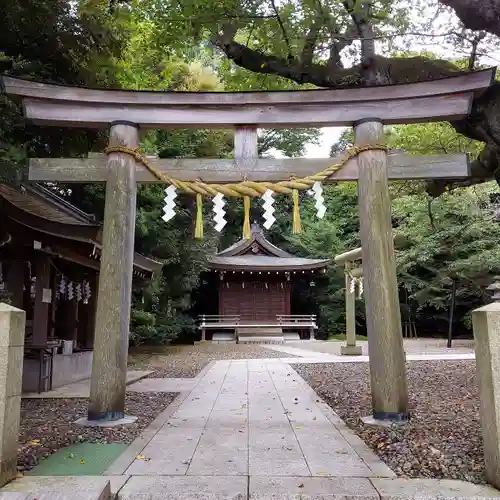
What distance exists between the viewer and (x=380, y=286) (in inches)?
195

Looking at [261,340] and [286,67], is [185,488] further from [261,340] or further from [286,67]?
[261,340]

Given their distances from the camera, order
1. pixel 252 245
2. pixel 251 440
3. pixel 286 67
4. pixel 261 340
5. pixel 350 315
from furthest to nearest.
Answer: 1. pixel 252 245
2. pixel 261 340
3. pixel 350 315
4. pixel 286 67
5. pixel 251 440

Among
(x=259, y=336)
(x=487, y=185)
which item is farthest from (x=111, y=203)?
(x=259, y=336)

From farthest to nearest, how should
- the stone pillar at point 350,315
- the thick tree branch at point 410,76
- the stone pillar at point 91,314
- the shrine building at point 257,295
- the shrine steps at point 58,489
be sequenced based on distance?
the shrine building at point 257,295
the stone pillar at point 350,315
the stone pillar at point 91,314
the thick tree branch at point 410,76
the shrine steps at point 58,489

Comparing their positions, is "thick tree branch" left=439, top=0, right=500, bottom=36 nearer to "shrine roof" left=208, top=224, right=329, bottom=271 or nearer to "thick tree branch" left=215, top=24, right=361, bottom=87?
"thick tree branch" left=215, top=24, right=361, bottom=87

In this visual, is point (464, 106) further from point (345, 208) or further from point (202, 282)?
point (345, 208)

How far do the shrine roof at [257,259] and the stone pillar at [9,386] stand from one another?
19.6 metres

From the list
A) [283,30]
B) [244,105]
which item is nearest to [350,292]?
[283,30]

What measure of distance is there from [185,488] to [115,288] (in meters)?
2.60

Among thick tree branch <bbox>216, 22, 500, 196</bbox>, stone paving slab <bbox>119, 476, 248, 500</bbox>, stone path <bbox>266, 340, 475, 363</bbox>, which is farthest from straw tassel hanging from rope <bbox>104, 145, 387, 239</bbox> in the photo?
stone path <bbox>266, 340, 475, 363</bbox>

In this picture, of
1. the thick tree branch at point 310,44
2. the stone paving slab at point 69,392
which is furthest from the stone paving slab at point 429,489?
the thick tree branch at point 310,44

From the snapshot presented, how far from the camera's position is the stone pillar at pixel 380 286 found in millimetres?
4777

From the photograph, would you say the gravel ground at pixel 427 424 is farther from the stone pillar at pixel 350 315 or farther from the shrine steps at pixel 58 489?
the stone pillar at pixel 350 315

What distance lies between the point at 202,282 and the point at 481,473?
23.8 meters
